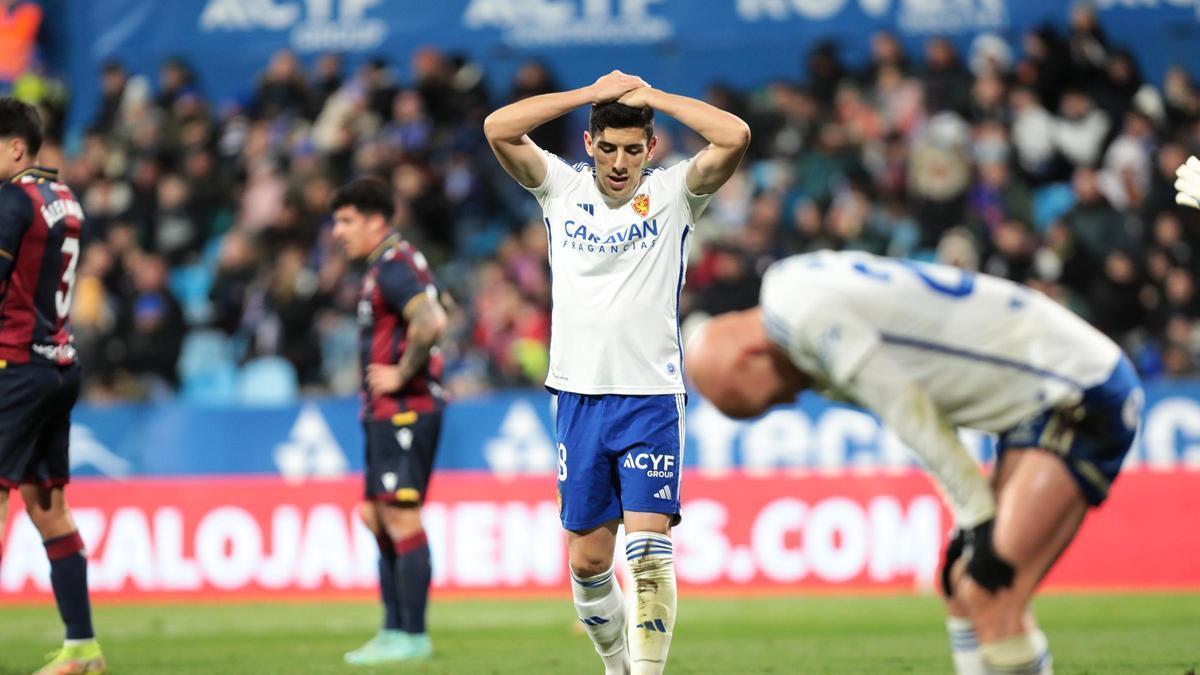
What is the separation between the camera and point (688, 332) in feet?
52.4

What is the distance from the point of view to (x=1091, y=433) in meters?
5.43

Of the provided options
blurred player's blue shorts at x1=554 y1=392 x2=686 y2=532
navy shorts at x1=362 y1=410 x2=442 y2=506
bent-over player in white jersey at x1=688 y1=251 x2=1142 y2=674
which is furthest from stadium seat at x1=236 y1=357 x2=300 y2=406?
bent-over player in white jersey at x1=688 y1=251 x2=1142 y2=674

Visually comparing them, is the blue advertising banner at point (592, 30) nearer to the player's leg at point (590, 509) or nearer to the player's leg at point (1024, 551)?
the player's leg at point (590, 509)

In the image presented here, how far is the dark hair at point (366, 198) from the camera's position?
1036 cm

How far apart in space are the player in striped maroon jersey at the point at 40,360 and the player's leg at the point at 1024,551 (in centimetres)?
507

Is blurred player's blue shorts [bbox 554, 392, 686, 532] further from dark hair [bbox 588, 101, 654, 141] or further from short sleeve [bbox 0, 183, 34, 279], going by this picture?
short sleeve [bbox 0, 183, 34, 279]

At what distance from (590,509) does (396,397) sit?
3319mm

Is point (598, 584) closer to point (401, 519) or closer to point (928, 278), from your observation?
point (928, 278)

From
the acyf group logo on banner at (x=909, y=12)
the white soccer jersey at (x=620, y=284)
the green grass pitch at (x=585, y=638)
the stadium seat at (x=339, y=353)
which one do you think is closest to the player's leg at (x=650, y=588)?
the white soccer jersey at (x=620, y=284)

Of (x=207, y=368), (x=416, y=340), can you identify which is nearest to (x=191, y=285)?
(x=207, y=368)

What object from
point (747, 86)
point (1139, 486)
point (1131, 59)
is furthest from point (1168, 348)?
point (747, 86)

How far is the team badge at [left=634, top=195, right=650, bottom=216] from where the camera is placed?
7314 mm

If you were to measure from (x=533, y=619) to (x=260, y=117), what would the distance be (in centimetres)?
987

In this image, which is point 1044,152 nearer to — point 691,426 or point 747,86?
point 747,86
